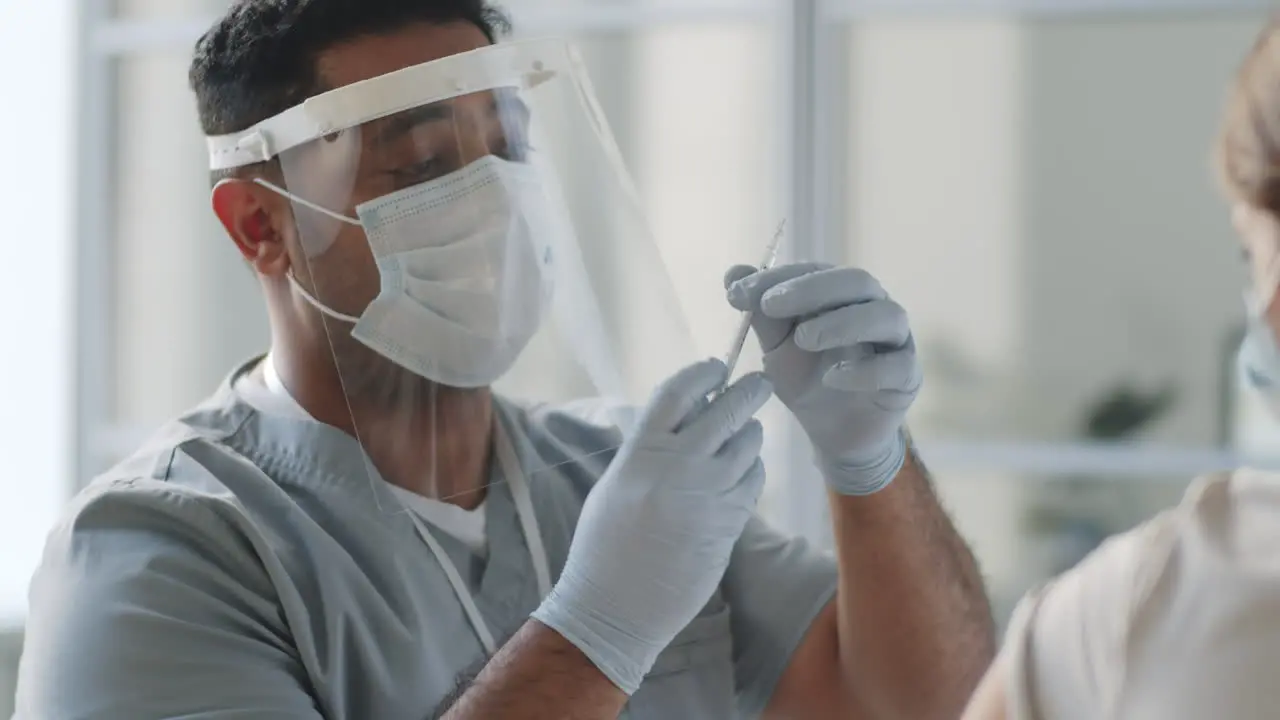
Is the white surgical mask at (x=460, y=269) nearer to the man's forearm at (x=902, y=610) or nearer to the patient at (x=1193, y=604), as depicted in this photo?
the man's forearm at (x=902, y=610)

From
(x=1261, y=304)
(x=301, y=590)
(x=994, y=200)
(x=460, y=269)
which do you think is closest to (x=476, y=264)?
(x=460, y=269)

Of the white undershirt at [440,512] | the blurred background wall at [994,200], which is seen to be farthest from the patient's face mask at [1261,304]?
the blurred background wall at [994,200]

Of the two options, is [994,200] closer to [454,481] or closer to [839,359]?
[839,359]

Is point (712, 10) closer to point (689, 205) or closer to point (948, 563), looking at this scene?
point (689, 205)

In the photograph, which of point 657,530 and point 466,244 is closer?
point 657,530

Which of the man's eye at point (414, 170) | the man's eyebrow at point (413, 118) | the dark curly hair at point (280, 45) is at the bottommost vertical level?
the man's eye at point (414, 170)

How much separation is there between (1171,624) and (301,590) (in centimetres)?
79

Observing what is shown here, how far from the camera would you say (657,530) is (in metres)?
1.17

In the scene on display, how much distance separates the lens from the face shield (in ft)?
4.23

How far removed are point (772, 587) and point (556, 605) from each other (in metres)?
0.38

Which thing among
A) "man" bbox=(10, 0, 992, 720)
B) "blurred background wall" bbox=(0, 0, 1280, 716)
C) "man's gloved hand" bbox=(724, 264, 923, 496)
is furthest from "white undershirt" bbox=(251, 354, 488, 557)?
"blurred background wall" bbox=(0, 0, 1280, 716)

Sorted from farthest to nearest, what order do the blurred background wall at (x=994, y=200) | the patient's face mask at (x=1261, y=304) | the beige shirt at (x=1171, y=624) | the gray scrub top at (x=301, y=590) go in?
the blurred background wall at (x=994, y=200) < the gray scrub top at (x=301, y=590) < the patient's face mask at (x=1261, y=304) < the beige shirt at (x=1171, y=624)

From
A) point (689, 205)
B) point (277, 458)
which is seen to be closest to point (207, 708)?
point (277, 458)

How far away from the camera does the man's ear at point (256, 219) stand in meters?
1.38
